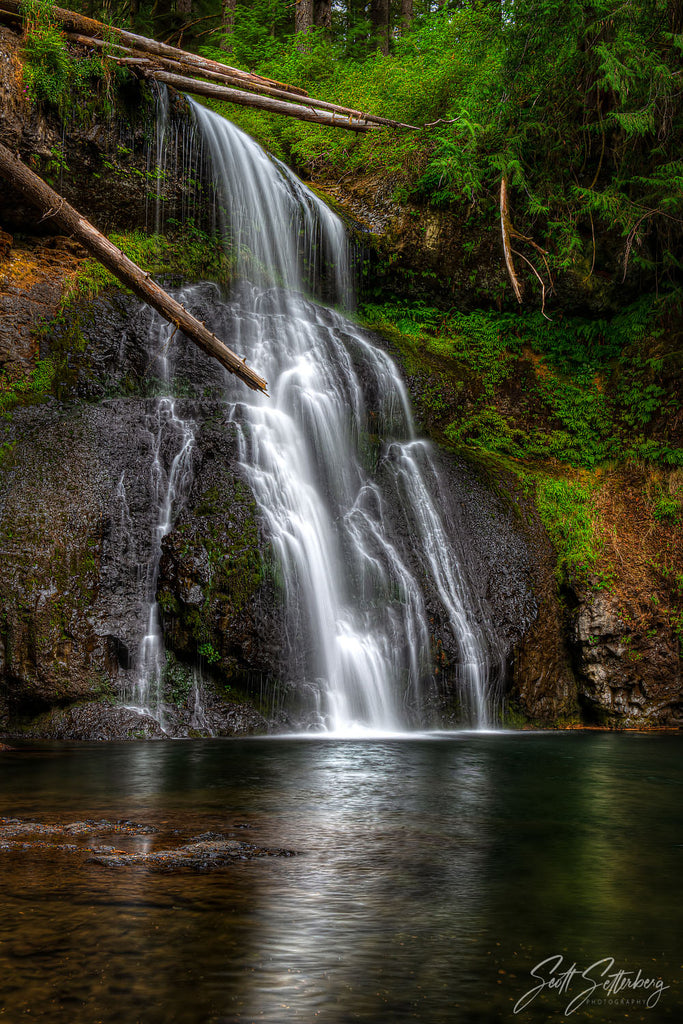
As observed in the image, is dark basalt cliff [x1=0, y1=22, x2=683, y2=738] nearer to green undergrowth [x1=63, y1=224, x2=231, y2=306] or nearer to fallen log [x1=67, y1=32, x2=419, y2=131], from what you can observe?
green undergrowth [x1=63, y1=224, x2=231, y2=306]

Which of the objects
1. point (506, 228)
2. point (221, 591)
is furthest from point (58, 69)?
point (221, 591)

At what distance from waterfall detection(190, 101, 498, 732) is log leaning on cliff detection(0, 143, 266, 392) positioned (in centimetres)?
123

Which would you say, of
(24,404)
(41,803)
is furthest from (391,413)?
(41,803)

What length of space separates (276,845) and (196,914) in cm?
106

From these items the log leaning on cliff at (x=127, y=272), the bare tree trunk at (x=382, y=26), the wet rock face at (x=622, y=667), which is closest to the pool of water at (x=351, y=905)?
the wet rock face at (x=622, y=667)

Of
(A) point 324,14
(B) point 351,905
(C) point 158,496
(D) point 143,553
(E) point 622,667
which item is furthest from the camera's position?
(A) point 324,14

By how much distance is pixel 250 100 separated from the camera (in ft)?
44.0

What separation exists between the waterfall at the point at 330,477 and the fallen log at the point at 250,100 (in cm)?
63

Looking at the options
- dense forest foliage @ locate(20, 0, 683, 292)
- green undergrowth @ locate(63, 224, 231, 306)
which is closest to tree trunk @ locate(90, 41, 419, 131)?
dense forest foliage @ locate(20, 0, 683, 292)

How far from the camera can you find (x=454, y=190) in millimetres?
15578

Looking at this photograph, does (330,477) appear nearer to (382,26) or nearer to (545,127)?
(545,127)

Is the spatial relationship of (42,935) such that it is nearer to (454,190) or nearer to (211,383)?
(211,383)

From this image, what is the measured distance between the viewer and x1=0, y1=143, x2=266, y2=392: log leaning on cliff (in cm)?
A: 926

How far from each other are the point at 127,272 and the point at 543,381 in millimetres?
8635
